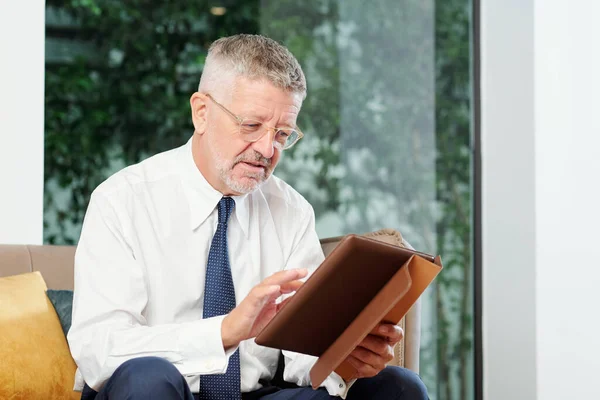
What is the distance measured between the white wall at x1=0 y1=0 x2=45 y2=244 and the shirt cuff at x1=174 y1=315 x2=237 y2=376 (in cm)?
123

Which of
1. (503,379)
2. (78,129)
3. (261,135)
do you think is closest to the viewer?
(261,135)

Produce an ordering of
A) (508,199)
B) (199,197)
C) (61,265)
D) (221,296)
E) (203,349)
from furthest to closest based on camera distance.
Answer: (508,199)
(61,265)
(199,197)
(221,296)
(203,349)

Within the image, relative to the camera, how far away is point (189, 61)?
10.8 ft

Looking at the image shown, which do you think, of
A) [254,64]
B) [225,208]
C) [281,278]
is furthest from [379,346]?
[254,64]

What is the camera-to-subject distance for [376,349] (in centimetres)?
160

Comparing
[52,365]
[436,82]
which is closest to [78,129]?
[52,365]

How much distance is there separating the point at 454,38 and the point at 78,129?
1754 millimetres

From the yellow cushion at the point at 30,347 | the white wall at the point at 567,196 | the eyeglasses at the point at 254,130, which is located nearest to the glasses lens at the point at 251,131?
the eyeglasses at the point at 254,130

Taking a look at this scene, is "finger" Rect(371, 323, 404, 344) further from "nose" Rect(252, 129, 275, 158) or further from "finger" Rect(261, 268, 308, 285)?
"nose" Rect(252, 129, 275, 158)

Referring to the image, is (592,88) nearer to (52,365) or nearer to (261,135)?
(261,135)

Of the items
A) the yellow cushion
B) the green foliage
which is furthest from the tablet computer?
the green foliage

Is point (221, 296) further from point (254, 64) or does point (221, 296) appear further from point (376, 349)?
point (254, 64)

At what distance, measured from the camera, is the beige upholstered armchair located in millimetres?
2109

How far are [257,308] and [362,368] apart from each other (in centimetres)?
29
